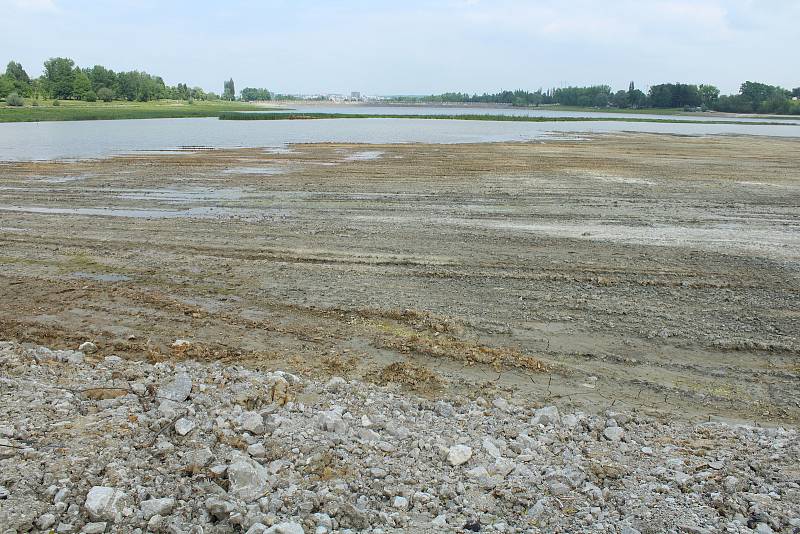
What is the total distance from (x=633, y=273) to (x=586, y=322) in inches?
111

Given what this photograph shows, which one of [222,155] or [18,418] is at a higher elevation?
[222,155]

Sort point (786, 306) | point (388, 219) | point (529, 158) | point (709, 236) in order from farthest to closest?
1. point (529, 158)
2. point (388, 219)
3. point (709, 236)
4. point (786, 306)

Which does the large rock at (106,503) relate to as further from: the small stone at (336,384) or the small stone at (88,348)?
the small stone at (88,348)

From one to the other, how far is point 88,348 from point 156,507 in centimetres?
384

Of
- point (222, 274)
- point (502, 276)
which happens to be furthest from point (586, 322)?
point (222, 274)

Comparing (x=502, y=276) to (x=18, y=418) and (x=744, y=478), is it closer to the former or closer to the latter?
(x=744, y=478)

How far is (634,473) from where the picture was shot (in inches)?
189

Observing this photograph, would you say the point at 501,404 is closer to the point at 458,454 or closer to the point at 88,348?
the point at 458,454

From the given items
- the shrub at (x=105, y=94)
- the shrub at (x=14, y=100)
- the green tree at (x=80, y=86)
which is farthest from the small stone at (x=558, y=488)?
the shrub at (x=105, y=94)

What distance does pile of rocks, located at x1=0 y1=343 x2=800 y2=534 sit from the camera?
4.19 m

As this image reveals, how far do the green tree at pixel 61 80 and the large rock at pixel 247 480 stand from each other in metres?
152

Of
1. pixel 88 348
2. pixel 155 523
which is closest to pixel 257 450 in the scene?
pixel 155 523

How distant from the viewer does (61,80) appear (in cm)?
12962

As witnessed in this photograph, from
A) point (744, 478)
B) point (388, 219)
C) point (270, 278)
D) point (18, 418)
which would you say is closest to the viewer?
point (744, 478)
